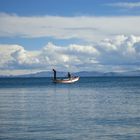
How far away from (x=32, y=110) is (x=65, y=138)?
78.5ft

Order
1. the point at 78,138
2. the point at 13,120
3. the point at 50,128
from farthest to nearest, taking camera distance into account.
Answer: the point at 13,120
the point at 50,128
the point at 78,138

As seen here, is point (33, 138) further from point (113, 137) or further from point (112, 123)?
point (112, 123)

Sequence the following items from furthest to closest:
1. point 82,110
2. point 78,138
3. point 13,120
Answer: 1. point 82,110
2. point 13,120
3. point 78,138

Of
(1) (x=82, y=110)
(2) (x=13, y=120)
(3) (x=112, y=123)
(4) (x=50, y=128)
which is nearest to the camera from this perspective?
(4) (x=50, y=128)

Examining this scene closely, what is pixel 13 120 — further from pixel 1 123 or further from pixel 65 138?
pixel 65 138

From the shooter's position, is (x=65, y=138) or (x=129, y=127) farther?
(x=129, y=127)

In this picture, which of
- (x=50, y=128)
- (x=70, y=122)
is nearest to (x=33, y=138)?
(x=50, y=128)

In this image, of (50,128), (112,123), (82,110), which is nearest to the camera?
(50,128)

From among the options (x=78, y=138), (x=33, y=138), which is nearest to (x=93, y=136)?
(x=78, y=138)

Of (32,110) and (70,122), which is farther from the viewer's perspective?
(32,110)

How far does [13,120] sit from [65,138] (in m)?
13.1

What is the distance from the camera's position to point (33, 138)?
129ft

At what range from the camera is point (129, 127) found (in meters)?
44.7

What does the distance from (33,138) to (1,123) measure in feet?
33.7
